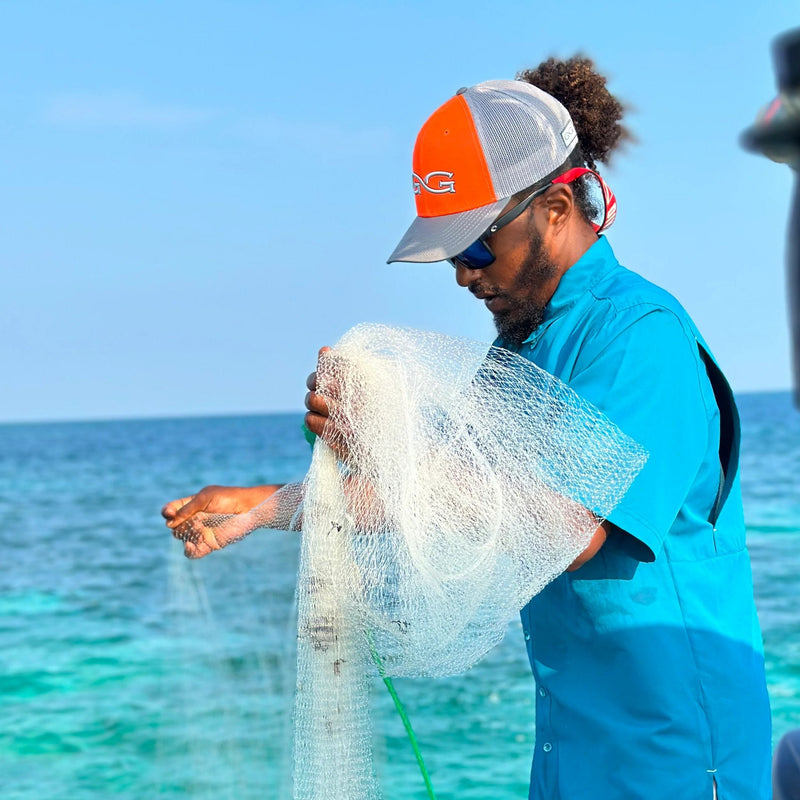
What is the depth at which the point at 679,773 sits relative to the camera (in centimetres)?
171

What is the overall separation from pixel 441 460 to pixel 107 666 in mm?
7585

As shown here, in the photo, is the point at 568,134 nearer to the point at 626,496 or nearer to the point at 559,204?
the point at 559,204

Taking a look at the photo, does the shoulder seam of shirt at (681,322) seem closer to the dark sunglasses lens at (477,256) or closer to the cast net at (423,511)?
the cast net at (423,511)

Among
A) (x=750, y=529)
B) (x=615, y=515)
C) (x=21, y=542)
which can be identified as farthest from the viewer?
(x=21, y=542)

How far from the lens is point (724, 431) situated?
188cm

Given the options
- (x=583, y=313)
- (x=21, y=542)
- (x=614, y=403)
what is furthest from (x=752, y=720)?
(x=21, y=542)

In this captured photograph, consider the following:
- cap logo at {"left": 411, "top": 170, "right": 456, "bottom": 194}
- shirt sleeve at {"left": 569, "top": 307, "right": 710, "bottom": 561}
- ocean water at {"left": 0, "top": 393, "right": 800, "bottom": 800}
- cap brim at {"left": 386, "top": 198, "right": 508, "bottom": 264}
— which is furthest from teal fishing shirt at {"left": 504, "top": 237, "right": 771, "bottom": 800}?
ocean water at {"left": 0, "top": 393, "right": 800, "bottom": 800}

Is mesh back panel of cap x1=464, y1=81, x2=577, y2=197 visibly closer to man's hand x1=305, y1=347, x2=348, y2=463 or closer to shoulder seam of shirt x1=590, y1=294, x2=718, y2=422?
shoulder seam of shirt x1=590, y1=294, x2=718, y2=422

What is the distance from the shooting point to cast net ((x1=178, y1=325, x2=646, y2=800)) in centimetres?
165

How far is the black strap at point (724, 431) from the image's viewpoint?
1829 millimetres

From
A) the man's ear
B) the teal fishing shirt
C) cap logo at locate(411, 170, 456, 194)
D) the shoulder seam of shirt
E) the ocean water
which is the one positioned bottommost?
the ocean water

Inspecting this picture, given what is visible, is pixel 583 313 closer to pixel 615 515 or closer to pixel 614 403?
pixel 614 403

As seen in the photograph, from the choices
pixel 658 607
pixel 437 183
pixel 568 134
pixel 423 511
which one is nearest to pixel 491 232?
pixel 437 183

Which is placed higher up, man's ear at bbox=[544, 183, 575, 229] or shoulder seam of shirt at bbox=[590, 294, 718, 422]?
man's ear at bbox=[544, 183, 575, 229]
